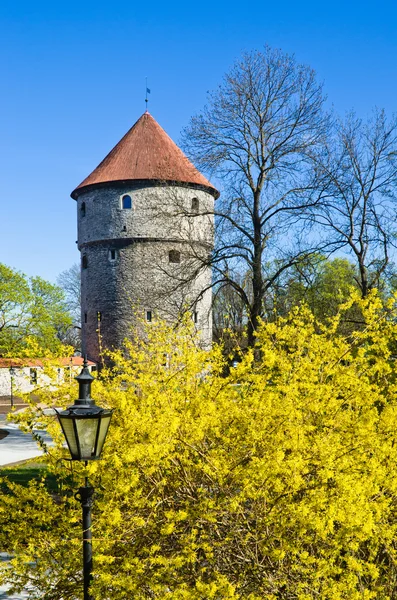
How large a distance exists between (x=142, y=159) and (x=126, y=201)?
2.46 m

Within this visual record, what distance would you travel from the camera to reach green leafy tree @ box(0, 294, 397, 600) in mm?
4121

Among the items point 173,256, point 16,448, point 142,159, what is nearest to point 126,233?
point 173,256

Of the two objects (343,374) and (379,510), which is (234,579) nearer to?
(379,510)

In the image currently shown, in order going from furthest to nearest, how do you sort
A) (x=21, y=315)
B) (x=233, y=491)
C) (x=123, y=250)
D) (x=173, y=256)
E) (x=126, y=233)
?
1. (x=173, y=256)
2. (x=123, y=250)
3. (x=126, y=233)
4. (x=21, y=315)
5. (x=233, y=491)

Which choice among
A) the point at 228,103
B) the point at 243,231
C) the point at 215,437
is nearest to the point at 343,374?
the point at 215,437

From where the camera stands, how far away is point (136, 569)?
4.14m

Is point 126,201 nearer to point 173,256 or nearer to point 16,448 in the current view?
point 173,256

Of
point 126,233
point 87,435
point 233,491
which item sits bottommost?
point 233,491

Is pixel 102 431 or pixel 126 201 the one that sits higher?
pixel 126 201

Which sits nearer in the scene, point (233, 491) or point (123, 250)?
point (233, 491)

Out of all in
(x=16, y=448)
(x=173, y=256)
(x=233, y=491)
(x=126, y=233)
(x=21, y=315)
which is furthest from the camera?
(x=173, y=256)

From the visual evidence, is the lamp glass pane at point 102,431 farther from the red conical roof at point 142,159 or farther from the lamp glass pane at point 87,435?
the red conical roof at point 142,159

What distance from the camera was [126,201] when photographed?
3100 cm

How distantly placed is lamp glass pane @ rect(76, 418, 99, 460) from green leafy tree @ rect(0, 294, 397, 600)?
0.17 meters
